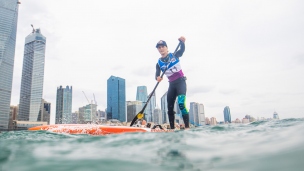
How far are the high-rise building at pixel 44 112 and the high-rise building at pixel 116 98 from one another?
43.7 meters

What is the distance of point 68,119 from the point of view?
605ft

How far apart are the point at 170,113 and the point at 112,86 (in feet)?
536

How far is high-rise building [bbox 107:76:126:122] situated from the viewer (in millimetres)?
152238

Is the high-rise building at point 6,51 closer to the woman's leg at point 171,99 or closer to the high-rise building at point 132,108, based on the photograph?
the high-rise building at point 132,108

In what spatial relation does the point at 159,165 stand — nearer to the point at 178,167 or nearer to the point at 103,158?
the point at 178,167

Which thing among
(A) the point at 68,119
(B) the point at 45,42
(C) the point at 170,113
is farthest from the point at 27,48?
(C) the point at 170,113

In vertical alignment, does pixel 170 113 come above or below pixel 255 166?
above

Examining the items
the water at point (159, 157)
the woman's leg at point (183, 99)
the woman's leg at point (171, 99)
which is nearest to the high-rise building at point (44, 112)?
the woman's leg at point (171, 99)

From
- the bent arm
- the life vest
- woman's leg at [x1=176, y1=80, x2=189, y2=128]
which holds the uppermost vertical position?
the bent arm

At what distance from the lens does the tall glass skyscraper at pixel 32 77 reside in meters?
146

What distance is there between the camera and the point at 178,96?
7.45m

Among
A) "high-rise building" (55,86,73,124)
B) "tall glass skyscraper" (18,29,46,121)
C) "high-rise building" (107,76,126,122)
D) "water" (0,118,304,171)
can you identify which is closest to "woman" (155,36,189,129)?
"water" (0,118,304,171)

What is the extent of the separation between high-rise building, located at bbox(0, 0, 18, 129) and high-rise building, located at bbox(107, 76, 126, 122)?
61940 millimetres

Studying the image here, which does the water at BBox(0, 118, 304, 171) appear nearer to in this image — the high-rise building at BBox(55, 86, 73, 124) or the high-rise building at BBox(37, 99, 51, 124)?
the high-rise building at BBox(37, 99, 51, 124)
